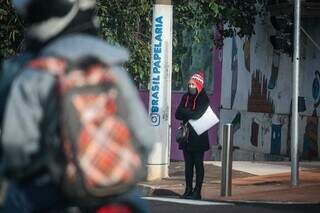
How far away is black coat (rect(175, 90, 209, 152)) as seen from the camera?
487 inches

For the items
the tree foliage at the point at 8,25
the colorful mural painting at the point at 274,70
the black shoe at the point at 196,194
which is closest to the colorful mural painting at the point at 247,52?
the colorful mural painting at the point at 274,70

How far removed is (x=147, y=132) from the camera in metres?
2.87

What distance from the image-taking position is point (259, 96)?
76.0ft

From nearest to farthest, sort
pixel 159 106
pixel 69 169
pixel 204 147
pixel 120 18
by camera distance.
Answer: pixel 69 169 < pixel 204 147 < pixel 159 106 < pixel 120 18

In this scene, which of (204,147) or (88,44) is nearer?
(88,44)

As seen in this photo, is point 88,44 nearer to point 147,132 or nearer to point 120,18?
point 147,132

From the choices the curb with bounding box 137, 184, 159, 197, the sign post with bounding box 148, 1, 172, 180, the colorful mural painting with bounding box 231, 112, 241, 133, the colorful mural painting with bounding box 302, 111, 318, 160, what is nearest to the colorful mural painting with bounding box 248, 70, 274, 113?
the colorful mural painting with bounding box 231, 112, 241, 133

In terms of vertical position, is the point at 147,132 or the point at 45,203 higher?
the point at 147,132

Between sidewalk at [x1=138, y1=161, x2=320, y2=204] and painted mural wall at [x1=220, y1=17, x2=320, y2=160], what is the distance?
2.85 metres

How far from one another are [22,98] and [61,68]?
16cm

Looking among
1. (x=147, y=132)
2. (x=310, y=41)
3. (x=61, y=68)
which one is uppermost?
(x=310, y=41)

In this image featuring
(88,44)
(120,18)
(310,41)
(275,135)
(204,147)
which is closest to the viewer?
(88,44)

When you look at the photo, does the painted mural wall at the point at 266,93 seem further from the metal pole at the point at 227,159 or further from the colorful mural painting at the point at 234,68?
the metal pole at the point at 227,159

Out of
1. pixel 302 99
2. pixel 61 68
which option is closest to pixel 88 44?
pixel 61 68
